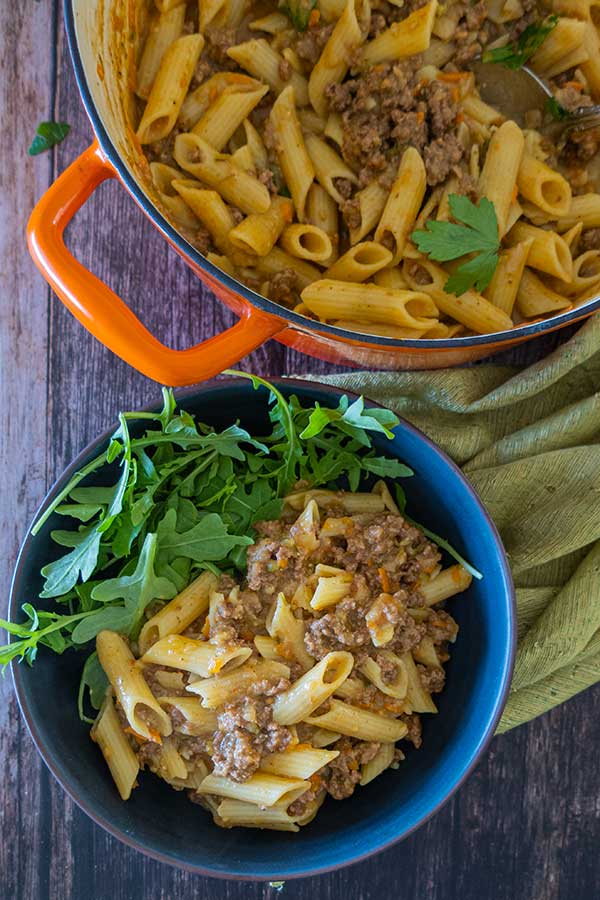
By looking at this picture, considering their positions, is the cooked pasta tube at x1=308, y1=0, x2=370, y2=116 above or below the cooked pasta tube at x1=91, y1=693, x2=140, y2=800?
above

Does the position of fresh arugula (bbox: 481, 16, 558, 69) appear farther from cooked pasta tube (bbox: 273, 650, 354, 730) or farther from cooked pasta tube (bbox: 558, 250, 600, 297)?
cooked pasta tube (bbox: 273, 650, 354, 730)

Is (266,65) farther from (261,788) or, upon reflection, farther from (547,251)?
(261,788)

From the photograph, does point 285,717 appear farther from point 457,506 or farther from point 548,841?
point 548,841

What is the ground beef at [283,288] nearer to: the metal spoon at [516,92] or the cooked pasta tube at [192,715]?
the metal spoon at [516,92]

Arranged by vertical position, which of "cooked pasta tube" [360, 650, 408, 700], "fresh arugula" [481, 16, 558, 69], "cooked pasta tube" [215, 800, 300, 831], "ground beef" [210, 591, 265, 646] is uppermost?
"fresh arugula" [481, 16, 558, 69]

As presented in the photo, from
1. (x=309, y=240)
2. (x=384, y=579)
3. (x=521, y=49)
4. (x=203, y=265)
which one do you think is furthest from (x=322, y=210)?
(x=384, y=579)

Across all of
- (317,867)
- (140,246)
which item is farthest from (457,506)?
(140,246)

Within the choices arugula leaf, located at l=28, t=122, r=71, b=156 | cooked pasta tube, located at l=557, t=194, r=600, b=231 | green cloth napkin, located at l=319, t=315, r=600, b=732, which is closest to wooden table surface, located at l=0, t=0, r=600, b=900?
arugula leaf, located at l=28, t=122, r=71, b=156

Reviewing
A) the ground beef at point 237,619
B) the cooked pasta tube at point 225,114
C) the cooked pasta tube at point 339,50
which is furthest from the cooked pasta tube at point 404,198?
the ground beef at point 237,619
